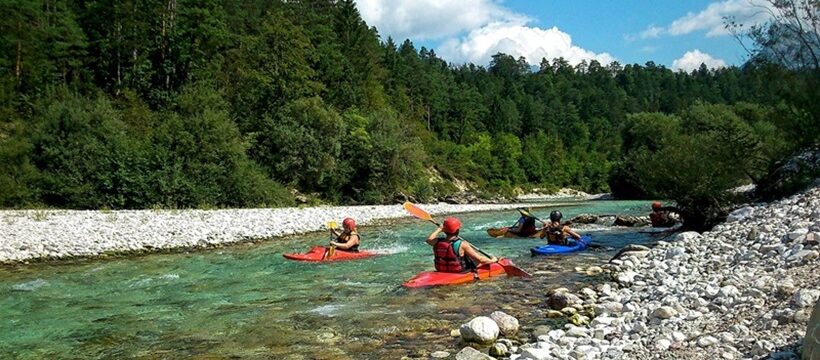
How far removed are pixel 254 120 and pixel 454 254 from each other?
106 ft

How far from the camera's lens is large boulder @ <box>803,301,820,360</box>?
11.0 feet

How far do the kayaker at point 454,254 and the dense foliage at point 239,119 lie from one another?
27.5ft

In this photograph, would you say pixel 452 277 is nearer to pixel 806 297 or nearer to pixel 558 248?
pixel 558 248

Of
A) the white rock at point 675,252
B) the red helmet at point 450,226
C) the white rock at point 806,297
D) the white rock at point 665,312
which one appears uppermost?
the red helmet at point 450,226

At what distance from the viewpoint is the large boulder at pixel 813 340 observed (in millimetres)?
3338

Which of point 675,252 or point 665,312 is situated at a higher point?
point 675,252

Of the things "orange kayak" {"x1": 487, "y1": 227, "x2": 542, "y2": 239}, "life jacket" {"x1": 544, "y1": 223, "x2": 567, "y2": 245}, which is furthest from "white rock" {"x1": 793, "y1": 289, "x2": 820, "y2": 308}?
"orange kayak" {"x1": 487, "y1": 227, "x2": 542, "y2": 239}

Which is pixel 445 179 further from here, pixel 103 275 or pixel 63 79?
pixel 103 275

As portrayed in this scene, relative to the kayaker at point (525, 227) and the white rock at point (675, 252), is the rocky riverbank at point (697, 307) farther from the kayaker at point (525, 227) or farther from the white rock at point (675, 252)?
the kayaker at point (525, 227)

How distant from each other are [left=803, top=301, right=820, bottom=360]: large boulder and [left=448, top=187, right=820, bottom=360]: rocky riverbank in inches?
2.5

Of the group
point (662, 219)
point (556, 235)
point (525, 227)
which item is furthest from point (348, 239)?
point (662, 219)

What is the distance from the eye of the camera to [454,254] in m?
10.7

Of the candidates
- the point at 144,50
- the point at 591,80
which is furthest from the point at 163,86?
the point at 591,80

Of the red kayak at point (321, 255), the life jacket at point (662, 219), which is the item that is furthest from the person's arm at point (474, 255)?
the life jacket at point (662, 219)
